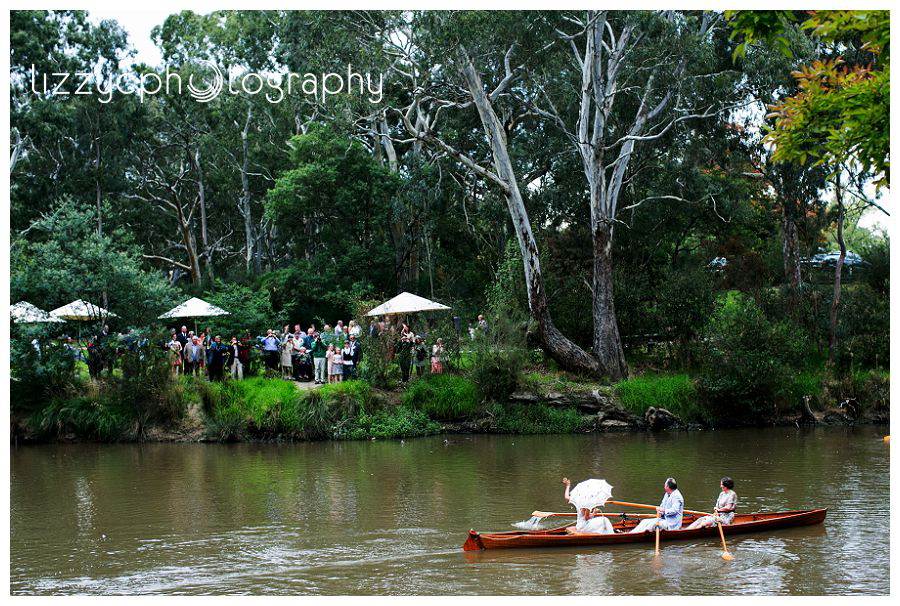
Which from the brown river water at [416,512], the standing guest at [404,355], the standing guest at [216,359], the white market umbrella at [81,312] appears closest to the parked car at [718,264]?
the brown river water at [416,512]

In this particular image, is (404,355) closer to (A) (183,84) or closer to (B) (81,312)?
(B) (81,312)

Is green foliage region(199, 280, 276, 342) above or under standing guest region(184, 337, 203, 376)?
above

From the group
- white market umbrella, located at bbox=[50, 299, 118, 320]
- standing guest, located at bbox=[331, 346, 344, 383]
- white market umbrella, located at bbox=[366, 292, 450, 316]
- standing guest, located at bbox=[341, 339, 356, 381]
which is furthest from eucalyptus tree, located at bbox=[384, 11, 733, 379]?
white market umbrella, located at bbox=[50, 299, 118, 320]

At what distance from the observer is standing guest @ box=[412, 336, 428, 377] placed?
25.8 metres

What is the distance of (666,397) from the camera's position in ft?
84.8

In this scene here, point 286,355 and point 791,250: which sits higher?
point 791,250

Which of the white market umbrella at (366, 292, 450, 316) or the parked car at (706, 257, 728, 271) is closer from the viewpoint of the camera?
the white market umbrella at (366, 292, 450, 316)

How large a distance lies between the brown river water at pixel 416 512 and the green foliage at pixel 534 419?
2.13 feet

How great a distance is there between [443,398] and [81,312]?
9.21 metres

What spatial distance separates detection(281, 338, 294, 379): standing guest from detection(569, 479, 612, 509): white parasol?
1346 cm

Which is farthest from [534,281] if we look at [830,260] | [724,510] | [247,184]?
[830,260]

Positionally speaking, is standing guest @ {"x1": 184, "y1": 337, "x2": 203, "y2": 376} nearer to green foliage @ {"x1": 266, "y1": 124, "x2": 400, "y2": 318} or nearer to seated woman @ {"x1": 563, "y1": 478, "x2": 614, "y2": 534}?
green foliage @ {"x1": 266, "y1": 124, "x2": 400, "y2": 318}

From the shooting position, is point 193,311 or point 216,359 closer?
point 216,359

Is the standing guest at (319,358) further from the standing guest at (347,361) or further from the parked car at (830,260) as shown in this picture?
the parked car at (830,260)
